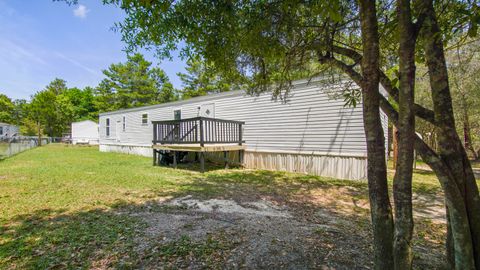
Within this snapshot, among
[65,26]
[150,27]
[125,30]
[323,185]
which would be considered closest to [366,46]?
[150,27]

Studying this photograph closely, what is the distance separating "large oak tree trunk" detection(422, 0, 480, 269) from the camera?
1571 millimetres

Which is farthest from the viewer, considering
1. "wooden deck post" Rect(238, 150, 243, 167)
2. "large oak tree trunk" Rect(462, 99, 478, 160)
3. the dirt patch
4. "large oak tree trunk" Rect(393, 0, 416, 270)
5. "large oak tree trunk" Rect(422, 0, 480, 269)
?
"large oak tree trunk" Rect(462, 99, 478, 160)

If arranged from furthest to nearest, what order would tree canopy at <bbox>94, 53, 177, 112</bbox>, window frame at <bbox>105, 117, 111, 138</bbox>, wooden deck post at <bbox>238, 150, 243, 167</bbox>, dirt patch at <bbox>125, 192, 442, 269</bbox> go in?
tree canopy at <bbox>94, 53, 177, 112</bbox> → window frame at <bbox>105, 117, 111, 138</bbox> → wooden deck post at <bbox>238, 150, 243, 167</bbox> → dirt patch at <bbox>125, 192, 442, 269</bbox>

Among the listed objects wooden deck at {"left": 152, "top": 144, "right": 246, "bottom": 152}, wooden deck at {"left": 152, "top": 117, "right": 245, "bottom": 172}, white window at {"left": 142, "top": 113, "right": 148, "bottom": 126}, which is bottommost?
wooden deck at {"left": 152, "top": 144, "right": 246, "bottom": 152}

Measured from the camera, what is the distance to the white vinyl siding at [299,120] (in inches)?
275

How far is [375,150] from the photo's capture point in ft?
5.32

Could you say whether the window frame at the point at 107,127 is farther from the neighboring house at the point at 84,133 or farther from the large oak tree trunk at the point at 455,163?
the large oak tree trunk at the point at 455,163

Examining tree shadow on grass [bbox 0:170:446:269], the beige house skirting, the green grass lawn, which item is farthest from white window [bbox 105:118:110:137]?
tree shadow on grass [bbox 0:170:446:269]

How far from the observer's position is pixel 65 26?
15.8 ft

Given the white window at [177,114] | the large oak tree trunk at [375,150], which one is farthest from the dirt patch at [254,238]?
the white window at [177,114]

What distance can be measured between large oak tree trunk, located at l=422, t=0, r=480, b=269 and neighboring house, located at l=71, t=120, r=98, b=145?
3357 centimetres

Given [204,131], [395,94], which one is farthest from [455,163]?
[204,131]

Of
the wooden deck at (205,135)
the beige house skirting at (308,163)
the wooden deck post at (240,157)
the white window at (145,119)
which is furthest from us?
the white window at (145,119)

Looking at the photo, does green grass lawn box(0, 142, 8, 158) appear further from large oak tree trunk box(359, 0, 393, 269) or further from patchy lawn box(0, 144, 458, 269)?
large oak tree trunk box(359, 0, 393, 269)
